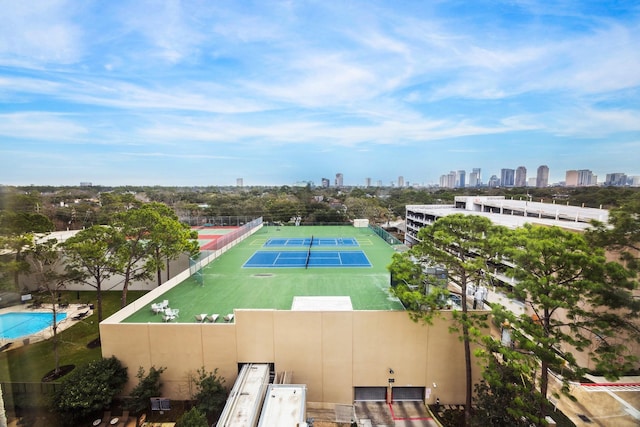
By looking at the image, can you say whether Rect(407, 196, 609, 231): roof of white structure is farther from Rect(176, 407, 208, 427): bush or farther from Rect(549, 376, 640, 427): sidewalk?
Rect(176, 407, 208, 427): bush

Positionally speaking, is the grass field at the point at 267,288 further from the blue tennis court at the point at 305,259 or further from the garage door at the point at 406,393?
the garage door at the point at 406,393

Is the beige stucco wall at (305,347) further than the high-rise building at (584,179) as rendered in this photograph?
Yes

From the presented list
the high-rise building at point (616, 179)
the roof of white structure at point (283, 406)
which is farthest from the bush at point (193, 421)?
the high-rise building at point (616, 179)

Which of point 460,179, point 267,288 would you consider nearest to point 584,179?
point 267,288

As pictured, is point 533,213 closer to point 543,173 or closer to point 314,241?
point 314,241

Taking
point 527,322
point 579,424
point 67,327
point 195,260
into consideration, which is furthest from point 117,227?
point 579,424

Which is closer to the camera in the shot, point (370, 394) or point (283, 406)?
point (283, 406)
